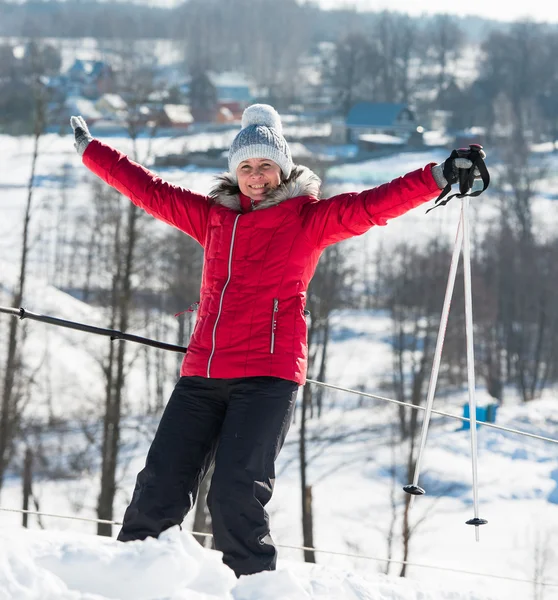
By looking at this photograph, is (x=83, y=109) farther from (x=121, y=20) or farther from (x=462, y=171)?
(x=121, y=20)

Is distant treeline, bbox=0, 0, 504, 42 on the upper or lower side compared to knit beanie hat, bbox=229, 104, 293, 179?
upper

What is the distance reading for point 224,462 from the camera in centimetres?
257

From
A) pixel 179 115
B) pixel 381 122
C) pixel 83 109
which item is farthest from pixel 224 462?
pixel 83 109

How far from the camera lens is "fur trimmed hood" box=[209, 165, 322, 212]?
9.45 ft

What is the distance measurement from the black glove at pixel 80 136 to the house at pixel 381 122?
48.2 metres

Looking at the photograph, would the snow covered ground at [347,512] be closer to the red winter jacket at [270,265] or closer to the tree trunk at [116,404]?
the red winter jacket at [270,265]

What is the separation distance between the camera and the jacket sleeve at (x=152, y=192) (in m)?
3.03

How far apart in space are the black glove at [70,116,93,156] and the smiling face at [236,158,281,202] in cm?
58

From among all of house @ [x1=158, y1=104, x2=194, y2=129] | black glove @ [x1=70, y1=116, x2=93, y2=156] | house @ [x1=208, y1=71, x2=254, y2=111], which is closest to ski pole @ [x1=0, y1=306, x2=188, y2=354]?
black glove @ [x1=70, y1=116, x2=93, y2=156]

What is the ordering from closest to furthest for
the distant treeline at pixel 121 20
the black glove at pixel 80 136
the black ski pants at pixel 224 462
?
1. the black ski pants at pixel 224 462
2. the black glove at pixel 80 136
3. the distant treeline at pixel 121 20

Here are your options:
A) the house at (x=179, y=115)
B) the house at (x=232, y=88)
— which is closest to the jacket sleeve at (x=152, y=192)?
the house at (x=179, y=115)

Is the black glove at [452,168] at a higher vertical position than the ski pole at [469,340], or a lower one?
higher

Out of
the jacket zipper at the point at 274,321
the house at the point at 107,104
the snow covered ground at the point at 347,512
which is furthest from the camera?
the house at the point at 107,104

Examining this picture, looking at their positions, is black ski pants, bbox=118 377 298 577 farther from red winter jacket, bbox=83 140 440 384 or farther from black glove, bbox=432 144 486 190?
black glove, bbox=432 144 486 190
